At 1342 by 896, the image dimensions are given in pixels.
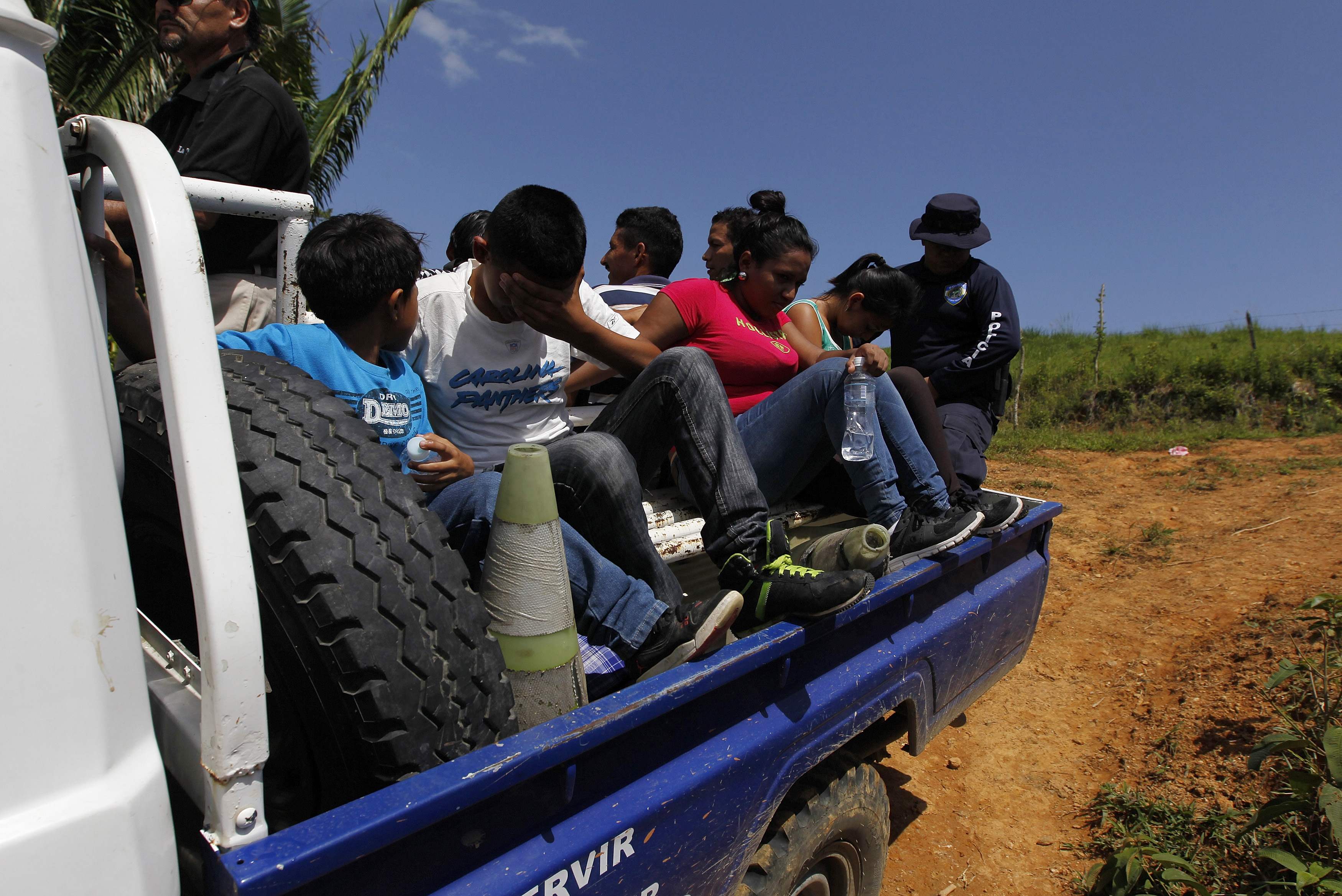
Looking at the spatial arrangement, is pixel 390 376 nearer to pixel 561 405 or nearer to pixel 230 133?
pixel 561 405

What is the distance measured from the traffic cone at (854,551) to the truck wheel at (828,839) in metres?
0.49

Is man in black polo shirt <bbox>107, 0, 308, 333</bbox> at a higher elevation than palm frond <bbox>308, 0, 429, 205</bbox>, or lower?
lower

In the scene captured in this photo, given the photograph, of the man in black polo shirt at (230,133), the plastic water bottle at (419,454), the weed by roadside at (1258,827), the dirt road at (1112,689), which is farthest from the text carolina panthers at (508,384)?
the weed by roadside at (1258,827)

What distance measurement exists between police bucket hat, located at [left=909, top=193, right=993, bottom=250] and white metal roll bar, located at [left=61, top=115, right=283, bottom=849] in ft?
10.6

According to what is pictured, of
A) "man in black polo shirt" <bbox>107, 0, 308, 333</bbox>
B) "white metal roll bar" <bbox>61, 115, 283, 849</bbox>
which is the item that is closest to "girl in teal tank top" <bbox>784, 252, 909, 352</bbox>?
"man in black polo shirt" <bbox>107, 0, 308, 333</bbox>

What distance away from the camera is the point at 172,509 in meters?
1.35

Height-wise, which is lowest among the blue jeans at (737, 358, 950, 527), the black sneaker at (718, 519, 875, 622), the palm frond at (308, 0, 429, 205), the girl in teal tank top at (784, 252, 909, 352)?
the black sneaker at (718, 519, 875, 622)

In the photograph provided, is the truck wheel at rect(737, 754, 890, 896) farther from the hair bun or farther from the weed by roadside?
the hair bun

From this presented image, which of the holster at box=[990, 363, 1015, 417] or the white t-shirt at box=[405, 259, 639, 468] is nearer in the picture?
the white t-shirt at box=[405, 259, 639, 468]

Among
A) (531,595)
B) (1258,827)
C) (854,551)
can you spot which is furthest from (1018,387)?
(531,595)

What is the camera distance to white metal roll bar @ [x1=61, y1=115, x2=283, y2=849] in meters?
0.92

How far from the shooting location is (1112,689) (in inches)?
176

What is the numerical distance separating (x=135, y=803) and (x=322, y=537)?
425 mm

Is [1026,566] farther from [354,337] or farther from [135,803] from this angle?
Answer: [135,803]
